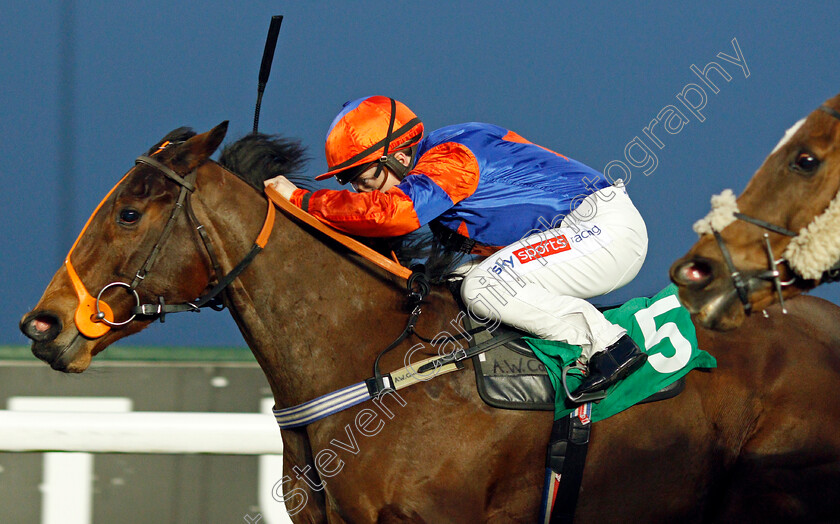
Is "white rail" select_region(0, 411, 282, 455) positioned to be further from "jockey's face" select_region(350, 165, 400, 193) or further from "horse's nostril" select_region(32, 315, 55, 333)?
"jockey's face" select_region(350, 165, 400, 193)

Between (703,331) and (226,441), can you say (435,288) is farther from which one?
(226,441)

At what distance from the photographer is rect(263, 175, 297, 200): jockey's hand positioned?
241 cm

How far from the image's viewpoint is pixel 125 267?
2.19 metres

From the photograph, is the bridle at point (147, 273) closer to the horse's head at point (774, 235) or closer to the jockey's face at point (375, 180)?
the jockey's face at point (375, 180)

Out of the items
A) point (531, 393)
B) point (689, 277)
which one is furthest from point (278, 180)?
point (689, 277)

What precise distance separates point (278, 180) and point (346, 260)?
340 millimetres

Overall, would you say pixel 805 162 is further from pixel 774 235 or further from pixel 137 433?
pixel 137 433

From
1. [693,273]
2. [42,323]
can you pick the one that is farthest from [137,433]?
[693,273]

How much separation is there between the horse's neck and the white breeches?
0.32 meters

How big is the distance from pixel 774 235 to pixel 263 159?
155 cm

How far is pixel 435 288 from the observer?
250 centimetres

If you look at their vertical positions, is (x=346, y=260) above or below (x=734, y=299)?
below

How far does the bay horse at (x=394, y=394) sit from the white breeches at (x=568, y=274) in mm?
179

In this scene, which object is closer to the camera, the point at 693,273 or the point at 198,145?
the point at 693,273
